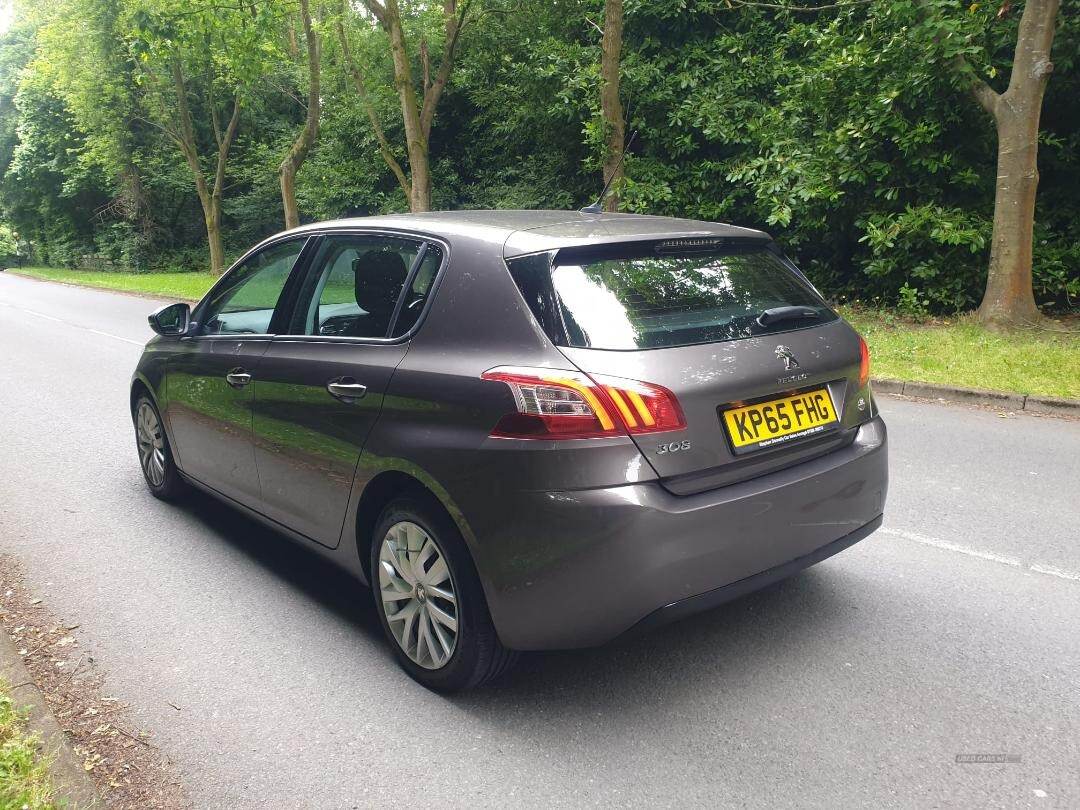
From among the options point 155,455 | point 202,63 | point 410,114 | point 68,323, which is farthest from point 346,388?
point 202,63

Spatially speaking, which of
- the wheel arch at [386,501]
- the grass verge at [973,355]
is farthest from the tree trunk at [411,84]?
the wheel arch at [386,501]

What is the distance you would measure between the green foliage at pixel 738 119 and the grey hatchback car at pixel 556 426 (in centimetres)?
954

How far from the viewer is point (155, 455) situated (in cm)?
556

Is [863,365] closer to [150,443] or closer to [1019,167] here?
[150,443]

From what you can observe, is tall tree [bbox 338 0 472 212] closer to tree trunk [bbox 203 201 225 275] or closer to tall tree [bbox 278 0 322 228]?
tall tree [bbox 278 0 322 228]

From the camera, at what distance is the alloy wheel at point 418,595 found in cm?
318

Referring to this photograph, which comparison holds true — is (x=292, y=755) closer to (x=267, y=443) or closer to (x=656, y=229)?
(x=267, y=443)

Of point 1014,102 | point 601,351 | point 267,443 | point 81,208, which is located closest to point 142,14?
point 1014,102

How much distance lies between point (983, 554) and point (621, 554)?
251 centimetres

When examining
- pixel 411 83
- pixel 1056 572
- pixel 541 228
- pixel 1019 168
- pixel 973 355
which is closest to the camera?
pixel 541 228

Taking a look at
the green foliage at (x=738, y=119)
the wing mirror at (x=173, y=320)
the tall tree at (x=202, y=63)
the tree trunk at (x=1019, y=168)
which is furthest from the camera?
the tall tree at (x=202, y=63)

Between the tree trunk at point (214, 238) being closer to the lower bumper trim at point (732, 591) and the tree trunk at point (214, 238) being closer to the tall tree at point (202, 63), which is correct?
the tall tree at point (202, 63)

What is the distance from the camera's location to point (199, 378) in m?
4.71

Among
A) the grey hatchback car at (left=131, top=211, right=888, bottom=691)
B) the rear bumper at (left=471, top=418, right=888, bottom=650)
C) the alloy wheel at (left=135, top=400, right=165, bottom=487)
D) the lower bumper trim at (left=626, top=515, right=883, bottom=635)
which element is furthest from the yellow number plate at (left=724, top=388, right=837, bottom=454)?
the alloy wheel at (left=135, top=400, right=165, bottom=487)
